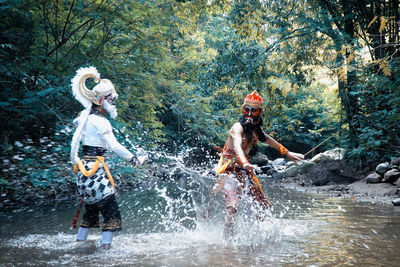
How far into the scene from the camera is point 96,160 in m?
4.21

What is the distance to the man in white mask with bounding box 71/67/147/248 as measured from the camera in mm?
4105

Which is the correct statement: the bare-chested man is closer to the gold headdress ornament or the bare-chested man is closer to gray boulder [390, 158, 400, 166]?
the gold headdress ornament

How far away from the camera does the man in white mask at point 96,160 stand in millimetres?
4105

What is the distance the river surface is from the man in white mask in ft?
1.09

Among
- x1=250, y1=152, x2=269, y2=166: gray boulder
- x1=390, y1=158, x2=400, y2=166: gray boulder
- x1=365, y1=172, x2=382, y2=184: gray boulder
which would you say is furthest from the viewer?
x1=250, y1=152, x2=269, y2=166: gray boulder

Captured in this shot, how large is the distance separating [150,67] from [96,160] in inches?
236

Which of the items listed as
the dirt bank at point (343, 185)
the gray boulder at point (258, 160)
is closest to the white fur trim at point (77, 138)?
the dirt bank at point (343, 185)

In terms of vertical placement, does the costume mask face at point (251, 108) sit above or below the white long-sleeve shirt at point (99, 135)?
above

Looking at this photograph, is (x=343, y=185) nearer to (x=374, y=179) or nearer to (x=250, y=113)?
(x=374, y=179)

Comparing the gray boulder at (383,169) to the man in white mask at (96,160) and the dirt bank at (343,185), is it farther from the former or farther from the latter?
the man in white mask at (96,160)

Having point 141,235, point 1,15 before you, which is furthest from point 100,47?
point 141,235

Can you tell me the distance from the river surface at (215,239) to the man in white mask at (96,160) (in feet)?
1.09

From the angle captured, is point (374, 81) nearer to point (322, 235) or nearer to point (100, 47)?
point (322, 235)

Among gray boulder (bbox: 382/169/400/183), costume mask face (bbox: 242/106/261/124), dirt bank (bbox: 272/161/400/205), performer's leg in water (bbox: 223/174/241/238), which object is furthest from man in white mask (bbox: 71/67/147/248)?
gray boulder (bbox: 382/169/400/183)
